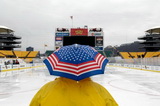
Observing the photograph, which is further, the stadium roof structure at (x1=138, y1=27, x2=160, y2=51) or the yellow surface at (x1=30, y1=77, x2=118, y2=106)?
the stadium roof structure at (x1=138, y1=27, x2=160, y2=51)

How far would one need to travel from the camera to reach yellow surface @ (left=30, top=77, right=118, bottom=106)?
1.46m

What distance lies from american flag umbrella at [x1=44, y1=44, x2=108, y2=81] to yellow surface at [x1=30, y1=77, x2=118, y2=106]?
0.27 ft

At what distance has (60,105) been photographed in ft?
4.77

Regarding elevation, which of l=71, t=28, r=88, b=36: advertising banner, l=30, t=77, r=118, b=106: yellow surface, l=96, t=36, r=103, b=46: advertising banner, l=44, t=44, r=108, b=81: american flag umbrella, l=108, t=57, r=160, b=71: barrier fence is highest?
l=71, t=28, r=88, b=36: advertising banner

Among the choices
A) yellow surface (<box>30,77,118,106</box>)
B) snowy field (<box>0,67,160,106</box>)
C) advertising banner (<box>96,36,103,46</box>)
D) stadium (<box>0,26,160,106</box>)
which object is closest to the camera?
yellow surface (<box>30,77,118,106</box>)

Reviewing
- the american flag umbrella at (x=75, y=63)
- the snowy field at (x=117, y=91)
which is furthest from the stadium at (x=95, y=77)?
the american flag umbrella at (x=75, y=63)

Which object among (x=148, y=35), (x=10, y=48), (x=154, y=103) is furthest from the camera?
(x=10, y=48)

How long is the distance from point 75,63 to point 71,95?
285 mm

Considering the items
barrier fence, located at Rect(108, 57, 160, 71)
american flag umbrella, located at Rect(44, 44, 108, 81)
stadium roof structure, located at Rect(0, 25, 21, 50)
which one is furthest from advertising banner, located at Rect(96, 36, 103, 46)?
stadium roof structure, located at Rect(0, 25, 21, 50)

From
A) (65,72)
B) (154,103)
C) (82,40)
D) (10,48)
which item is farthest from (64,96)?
(10,48)

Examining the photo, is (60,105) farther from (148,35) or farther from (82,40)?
(148,35)

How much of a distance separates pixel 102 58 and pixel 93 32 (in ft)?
129

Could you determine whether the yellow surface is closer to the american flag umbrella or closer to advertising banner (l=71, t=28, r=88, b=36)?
the american flag umbrella

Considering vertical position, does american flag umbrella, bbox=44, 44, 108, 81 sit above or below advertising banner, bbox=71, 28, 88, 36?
below
